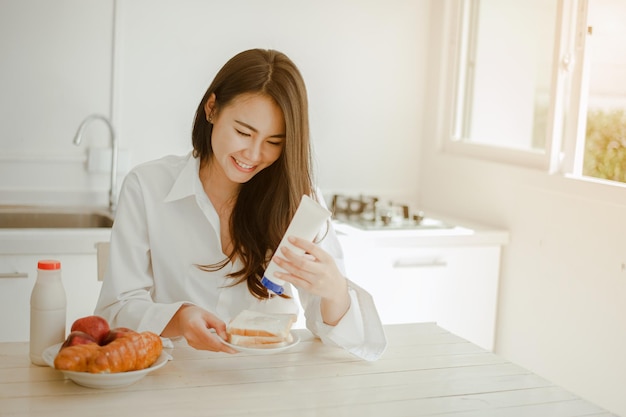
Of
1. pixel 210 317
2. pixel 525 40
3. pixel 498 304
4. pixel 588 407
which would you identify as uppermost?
pixel 525 40

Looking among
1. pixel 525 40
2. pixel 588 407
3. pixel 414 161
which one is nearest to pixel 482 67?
pixel 525 40

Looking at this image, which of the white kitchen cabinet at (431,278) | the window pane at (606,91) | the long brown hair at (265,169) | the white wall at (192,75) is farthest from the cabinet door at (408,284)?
the long brown hair at (265,169)

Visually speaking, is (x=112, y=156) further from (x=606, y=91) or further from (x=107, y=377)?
(x=107, y=377)

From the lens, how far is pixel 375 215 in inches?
124

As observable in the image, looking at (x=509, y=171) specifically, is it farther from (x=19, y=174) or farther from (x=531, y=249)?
(x=19, y=174)

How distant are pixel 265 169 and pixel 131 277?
40 cm

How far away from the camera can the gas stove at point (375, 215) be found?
3.04 m

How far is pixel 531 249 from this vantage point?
295cm

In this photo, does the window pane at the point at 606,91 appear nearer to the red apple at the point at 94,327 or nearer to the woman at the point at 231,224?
the woman at the point at 231,224

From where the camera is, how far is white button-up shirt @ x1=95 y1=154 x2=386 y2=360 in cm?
171

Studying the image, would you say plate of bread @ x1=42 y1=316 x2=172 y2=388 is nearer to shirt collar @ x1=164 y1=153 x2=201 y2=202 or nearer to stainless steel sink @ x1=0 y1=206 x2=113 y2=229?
shirt collar @ x1=164 y1=153 x2=201 y2=202

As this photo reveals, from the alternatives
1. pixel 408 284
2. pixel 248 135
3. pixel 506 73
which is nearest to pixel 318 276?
pixel 248 135

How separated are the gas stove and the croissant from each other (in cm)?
168

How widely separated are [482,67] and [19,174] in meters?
1.91
